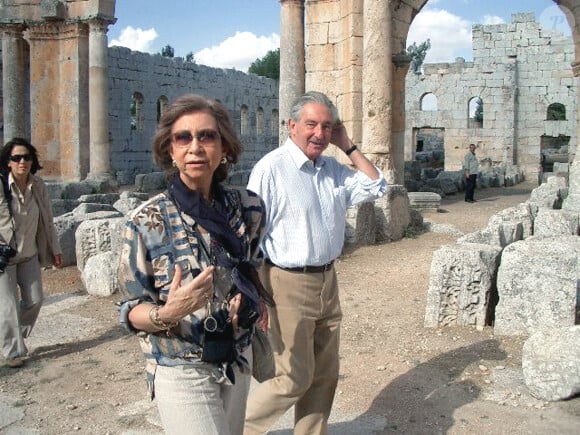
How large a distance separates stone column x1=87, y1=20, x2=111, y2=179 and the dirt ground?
9.56m

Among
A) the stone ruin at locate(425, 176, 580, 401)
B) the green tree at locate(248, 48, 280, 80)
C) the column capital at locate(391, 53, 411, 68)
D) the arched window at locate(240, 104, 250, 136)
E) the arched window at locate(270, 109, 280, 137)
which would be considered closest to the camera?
the stone ruin at locate(425, 176, 580, 401)

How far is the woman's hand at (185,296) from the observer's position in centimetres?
210

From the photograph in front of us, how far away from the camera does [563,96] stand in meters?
29.1

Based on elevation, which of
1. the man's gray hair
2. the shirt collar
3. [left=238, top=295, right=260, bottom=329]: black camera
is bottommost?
[left=238, top=295, right=260, bottom=329]: black camera

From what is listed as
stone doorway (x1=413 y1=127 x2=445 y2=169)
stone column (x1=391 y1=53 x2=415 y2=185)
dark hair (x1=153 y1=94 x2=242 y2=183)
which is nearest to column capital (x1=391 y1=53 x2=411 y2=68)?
stone column (x1=391 y1=53 x2=415 y2=185)

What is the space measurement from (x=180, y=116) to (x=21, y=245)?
146 inches

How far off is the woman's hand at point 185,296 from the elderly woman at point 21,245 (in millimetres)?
3608

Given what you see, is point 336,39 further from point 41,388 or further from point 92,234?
point 41,388

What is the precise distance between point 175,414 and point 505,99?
30263 millimetres

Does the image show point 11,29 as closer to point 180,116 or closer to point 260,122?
point 180,116

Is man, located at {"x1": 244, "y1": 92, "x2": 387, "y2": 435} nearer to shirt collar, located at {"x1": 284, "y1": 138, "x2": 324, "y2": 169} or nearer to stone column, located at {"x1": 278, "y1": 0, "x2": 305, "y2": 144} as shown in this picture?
shirt collar, located at {"x1": 284, "y1": 138, "x2": 324, "y2": 169}

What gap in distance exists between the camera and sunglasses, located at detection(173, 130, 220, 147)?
239cm

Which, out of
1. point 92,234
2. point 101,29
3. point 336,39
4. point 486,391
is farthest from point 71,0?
point 486,391

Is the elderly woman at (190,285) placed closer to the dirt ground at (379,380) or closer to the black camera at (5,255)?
the dirt ground at (379,380)
